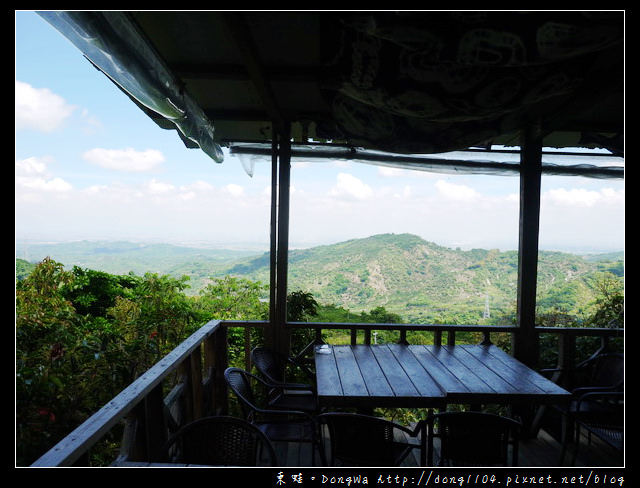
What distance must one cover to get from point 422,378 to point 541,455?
1.27 metres

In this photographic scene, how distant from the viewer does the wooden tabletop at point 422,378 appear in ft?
7.50

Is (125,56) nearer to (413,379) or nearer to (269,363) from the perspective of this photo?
(269,363)

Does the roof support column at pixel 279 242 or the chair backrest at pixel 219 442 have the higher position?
the roof support column at pixel 279 242

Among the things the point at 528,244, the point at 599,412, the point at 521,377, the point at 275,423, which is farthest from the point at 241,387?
the point at 528,244

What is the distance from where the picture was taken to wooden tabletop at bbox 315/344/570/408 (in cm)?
229

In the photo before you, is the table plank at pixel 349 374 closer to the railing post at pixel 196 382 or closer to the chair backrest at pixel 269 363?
the chair backrest at pixel 269 363

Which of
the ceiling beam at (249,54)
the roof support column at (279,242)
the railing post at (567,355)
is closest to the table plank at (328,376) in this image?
the roof support column at (279,242)

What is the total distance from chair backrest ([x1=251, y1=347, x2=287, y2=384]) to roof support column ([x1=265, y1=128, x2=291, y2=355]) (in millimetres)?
260

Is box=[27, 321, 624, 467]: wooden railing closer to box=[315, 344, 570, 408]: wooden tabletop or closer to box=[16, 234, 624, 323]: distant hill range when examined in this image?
box=[315, 344, 570, 408]: wooden tabletop

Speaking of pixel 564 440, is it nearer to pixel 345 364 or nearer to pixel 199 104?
pixel 345 364

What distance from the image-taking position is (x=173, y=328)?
202 inches

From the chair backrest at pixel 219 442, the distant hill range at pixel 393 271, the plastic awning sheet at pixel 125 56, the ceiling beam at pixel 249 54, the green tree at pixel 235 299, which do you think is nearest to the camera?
the plastic awning sheet at pixel 125 56
